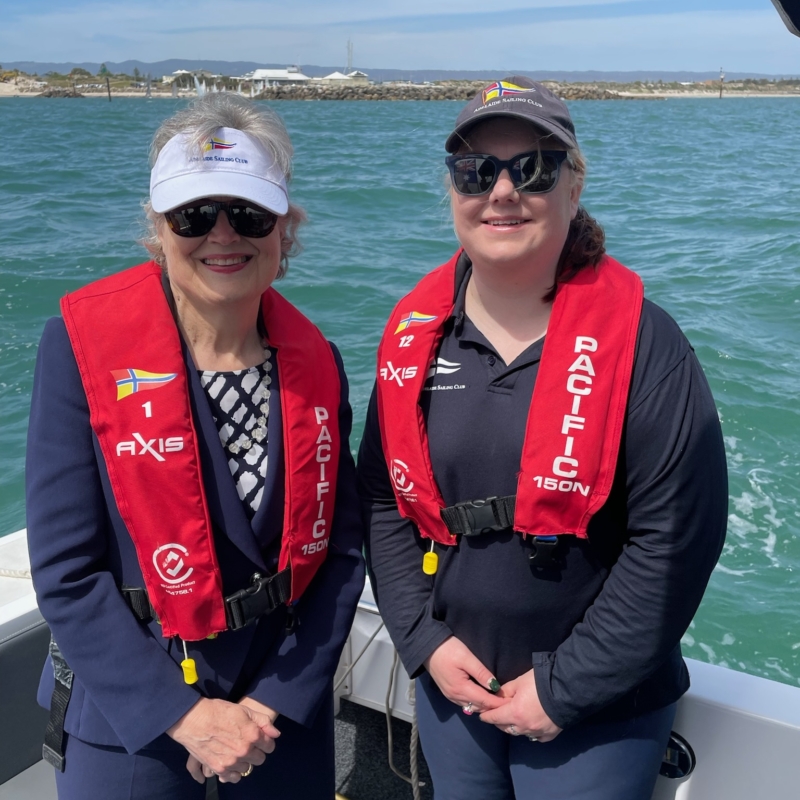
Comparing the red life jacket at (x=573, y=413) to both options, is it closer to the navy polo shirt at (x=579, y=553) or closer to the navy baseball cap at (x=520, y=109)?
the navy polo shirt at (x=579, y=553)

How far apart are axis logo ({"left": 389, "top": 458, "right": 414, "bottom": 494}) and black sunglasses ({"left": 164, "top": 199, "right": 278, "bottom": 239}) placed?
55 centimetres

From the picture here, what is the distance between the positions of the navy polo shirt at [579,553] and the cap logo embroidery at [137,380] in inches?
20.6

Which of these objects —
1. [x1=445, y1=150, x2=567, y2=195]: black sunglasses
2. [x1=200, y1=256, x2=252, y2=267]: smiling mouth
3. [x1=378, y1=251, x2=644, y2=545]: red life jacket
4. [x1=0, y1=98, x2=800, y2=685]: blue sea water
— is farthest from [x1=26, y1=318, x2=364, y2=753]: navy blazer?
[x1=0, y1=98, x2=800, y2=685]: blue sea water

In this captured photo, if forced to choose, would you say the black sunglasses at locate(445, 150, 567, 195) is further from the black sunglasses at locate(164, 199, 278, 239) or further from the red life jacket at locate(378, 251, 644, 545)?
the black sunglasses at locate(164, 199, 278, 239)

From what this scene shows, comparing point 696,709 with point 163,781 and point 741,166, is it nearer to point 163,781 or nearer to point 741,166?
point 163,781

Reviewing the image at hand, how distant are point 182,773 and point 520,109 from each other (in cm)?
145

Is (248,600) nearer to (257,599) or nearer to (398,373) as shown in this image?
(257,599)

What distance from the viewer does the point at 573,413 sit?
1530 millimetres

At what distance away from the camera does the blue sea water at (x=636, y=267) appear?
15.0ft

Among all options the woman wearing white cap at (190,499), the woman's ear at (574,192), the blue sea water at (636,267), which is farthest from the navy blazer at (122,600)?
the blue sea water at (636,267)

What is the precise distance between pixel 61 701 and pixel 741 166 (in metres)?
20.1

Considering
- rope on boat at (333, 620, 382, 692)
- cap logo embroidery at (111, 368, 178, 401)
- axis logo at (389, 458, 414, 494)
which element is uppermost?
cap logo embroidery at (111, 368, 178, 401)

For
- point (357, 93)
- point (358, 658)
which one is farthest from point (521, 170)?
point (357, 93)

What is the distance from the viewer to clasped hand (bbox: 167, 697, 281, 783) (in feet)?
5.16
